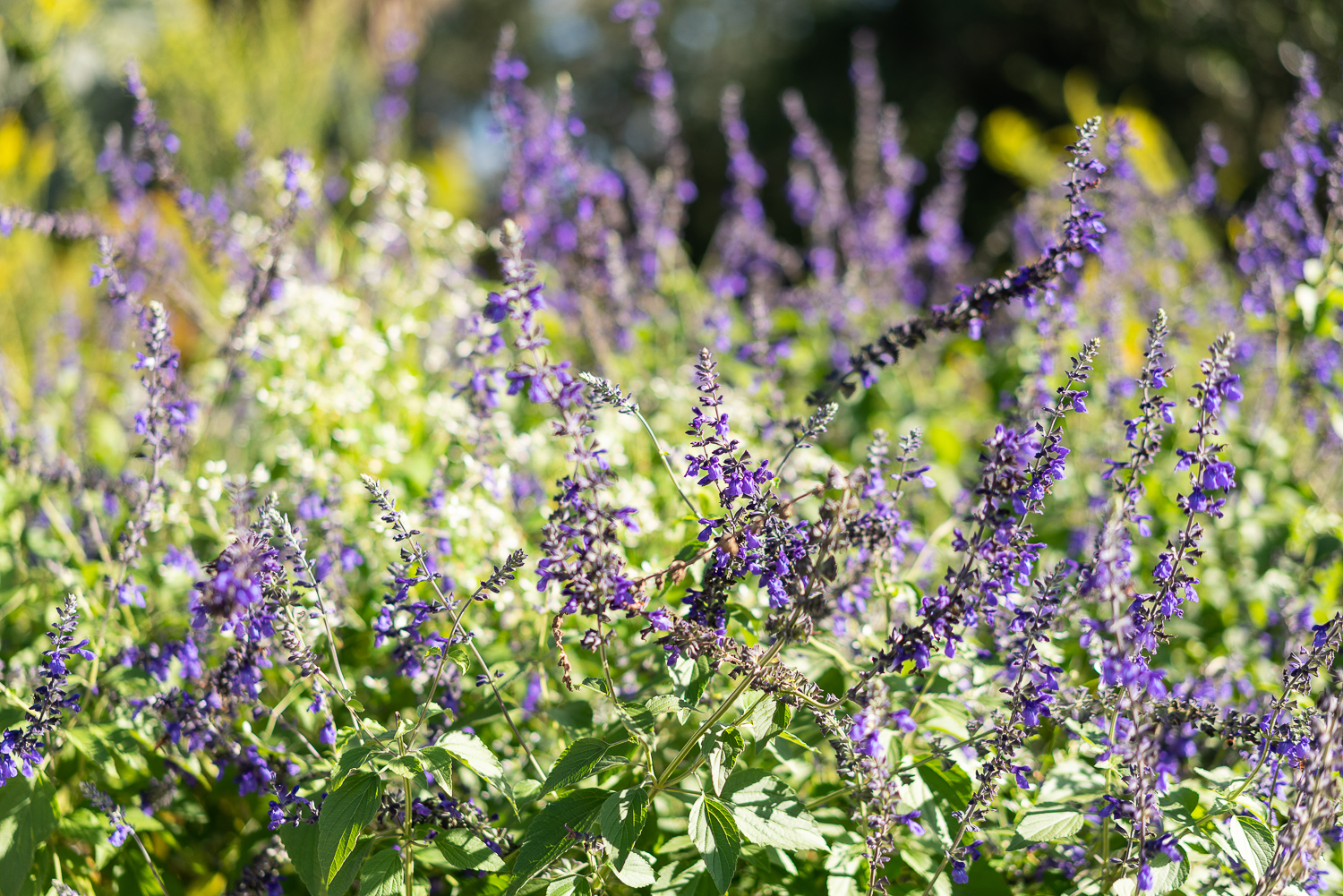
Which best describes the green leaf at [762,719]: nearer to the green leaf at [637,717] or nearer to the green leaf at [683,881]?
the green leaf at [637,717]

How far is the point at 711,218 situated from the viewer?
755 inches

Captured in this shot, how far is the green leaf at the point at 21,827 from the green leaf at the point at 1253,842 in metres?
2.76

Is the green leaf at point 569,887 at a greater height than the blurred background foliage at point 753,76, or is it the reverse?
the blurred background foliage at point 753,76

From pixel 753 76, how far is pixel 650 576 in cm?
2085

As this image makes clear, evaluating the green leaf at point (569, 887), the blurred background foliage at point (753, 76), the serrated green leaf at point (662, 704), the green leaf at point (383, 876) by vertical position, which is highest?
the blurred background foliage at point (753, 76)

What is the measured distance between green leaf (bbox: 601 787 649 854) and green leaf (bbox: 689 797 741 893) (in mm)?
111

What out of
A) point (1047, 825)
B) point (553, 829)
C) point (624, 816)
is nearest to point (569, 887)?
point (553, 829)

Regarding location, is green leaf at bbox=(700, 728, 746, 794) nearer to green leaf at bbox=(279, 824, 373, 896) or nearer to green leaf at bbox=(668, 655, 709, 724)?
green leaf at bbox=(668, 655, 709, 724)

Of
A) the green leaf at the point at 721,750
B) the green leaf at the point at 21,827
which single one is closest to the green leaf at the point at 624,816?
the green leaf at the point at 721,750

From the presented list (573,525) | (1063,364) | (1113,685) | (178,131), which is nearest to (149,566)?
(573,525)

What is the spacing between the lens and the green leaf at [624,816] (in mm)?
1920

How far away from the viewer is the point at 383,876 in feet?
6.81

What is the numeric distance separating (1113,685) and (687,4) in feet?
94.7

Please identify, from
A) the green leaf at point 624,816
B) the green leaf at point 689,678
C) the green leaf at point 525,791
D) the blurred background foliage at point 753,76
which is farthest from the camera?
the blurred background foliage at point 753,76
